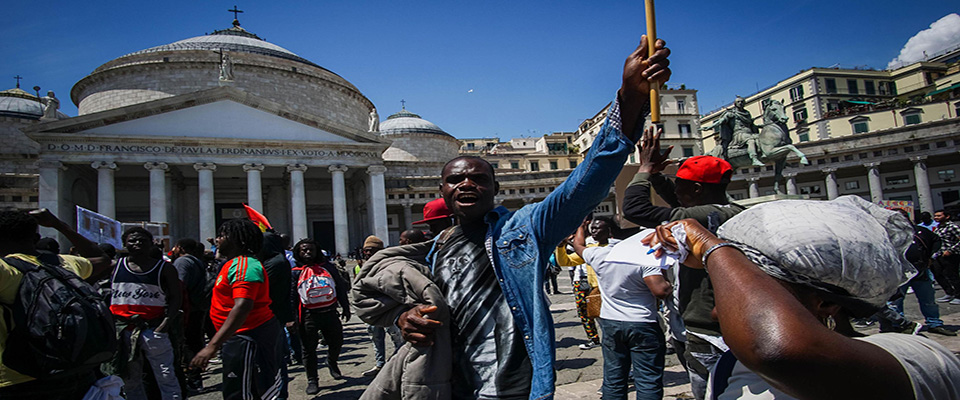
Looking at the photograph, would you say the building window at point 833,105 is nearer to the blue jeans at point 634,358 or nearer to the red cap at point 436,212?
the blue jeans at point 634,358

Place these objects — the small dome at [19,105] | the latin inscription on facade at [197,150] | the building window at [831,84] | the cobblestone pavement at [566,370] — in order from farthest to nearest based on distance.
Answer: the building window at [831,84], the small dome at [19,105], the latin inscription on facade at [197,150], the cobblestone pavement at [566,370]

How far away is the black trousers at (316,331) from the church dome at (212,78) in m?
22.5

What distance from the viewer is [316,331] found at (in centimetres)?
570

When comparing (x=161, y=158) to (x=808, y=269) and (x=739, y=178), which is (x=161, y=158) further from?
(x=739, y=178)

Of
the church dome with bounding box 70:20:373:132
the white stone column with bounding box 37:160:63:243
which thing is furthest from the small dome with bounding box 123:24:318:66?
the white stone column with bounding box 37:160:63:243

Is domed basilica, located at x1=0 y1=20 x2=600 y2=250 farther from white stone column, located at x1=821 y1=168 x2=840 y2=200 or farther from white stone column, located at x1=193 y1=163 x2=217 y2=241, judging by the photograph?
white stone column, located at x1=821 y1=168 x2=840 y2=200

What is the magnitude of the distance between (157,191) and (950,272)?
26.8 metres

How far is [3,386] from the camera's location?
2.40 metres

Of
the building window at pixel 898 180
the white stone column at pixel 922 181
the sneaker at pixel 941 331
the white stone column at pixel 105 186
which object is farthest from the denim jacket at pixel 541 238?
the building window at pixel 898 180

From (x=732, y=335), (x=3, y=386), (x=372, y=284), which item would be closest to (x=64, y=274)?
(x=3, y=386)

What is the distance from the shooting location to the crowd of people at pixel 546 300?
1.04 m

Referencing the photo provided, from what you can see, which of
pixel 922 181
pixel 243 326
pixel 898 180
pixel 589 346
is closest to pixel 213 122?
pixel 589 346

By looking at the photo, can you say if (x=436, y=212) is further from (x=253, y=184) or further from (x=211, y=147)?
(x=211, y=147)

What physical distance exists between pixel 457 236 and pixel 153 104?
25.7m
